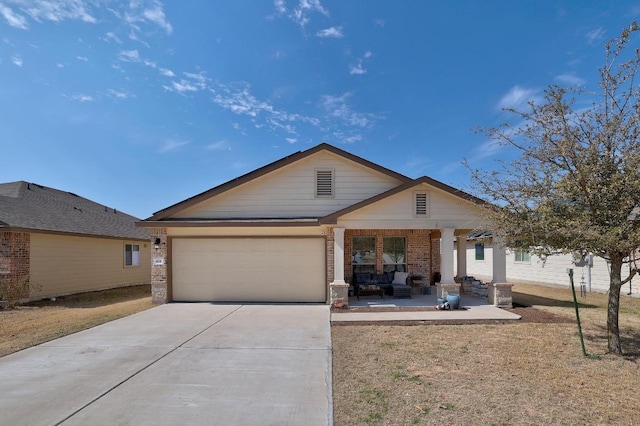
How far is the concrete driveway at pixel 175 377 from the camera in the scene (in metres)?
4.26

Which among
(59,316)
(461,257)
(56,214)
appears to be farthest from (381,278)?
(56,214)

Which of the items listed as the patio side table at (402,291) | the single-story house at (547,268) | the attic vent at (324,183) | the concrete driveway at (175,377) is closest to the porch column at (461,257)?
the single-story house at (547,268)

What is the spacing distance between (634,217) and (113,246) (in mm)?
20391

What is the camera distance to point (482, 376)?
5.38m

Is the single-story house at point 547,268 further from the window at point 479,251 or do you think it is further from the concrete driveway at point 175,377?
the concrete driveway at point 175,377

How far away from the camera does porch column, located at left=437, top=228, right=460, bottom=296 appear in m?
11.3

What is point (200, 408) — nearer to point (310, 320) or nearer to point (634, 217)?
point (310, 320)

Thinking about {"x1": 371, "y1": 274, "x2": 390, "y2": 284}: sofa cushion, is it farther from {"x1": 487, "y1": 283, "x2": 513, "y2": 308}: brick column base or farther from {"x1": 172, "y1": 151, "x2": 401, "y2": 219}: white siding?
{"x1": 487, "y1": 283, "x2": 513, "y2": 308}: brick column base

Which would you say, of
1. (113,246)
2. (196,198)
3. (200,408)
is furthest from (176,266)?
(200,408)

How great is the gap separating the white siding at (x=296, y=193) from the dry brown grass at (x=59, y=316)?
3917 mm

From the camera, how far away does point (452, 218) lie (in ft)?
38.5

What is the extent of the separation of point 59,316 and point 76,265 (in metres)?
→ 6.08

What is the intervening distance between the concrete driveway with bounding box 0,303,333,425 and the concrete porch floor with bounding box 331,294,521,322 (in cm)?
146

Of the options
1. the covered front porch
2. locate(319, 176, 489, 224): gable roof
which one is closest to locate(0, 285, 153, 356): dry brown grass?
locate(319, 176, 489, 224): gable roof
